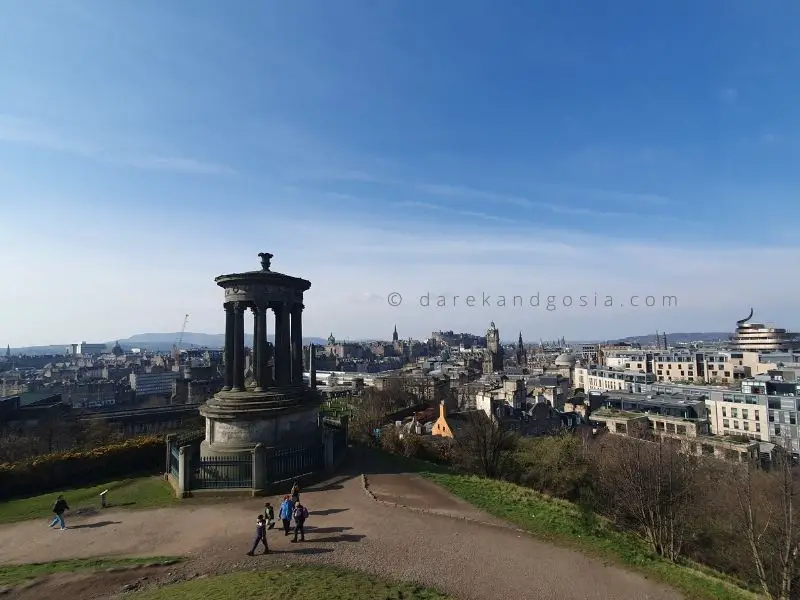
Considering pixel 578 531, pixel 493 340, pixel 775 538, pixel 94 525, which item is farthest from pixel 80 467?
pixel 493 340

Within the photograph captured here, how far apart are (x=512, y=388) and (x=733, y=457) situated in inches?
1348

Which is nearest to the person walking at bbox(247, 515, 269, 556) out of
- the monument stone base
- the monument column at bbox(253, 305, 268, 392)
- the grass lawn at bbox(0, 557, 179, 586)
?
the grass lawn at bbox(0, 557, 179, 586)

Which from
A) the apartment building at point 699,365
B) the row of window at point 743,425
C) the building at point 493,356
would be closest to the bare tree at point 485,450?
the row of window at point 743,425

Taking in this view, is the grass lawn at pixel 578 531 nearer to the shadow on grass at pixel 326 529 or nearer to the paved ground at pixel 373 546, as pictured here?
the paved ground at pixel 373 546

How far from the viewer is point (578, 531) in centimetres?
1527

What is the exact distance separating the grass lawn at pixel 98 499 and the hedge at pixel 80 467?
98 cm

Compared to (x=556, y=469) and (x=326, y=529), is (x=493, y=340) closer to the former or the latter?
(x=556, y=469)

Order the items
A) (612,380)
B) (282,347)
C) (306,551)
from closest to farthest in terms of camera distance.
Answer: (306,551), (282,347), (612,380)

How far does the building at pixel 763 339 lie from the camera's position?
13800 cm

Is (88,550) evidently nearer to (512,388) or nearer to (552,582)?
(552,582)

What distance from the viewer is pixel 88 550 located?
13555mm

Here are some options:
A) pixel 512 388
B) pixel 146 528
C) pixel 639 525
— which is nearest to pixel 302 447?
pixel 146 528

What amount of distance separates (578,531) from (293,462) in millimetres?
11096

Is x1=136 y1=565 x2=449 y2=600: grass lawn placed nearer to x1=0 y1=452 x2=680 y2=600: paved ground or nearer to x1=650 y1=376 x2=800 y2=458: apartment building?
x1=0 y1=452 x2=680 y2=600: paved ground
